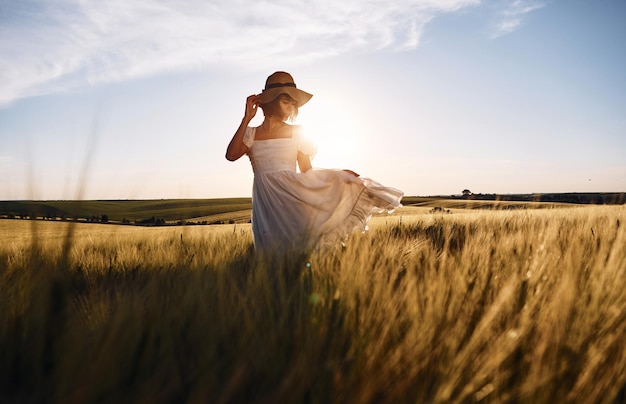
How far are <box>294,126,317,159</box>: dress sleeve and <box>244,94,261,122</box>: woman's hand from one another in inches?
16.9

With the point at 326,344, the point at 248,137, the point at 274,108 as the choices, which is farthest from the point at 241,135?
the point at 326,344

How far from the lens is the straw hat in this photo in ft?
12.9

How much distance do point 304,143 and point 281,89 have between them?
0.55 m

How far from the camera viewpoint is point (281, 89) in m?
3.93

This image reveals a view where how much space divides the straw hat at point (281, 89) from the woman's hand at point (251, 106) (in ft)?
0.18

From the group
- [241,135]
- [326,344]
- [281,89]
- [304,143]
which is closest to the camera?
[326,344]

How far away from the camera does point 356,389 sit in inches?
37.9

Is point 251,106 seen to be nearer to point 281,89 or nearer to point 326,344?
point 281,89

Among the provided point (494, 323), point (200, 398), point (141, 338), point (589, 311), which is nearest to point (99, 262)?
point (141, 338)

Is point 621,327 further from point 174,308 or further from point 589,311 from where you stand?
point 174,308

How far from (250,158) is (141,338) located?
3.26 m

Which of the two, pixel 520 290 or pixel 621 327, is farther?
pixel 520 290

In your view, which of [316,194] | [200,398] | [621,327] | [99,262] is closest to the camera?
[200,398]

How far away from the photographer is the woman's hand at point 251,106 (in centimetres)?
397
